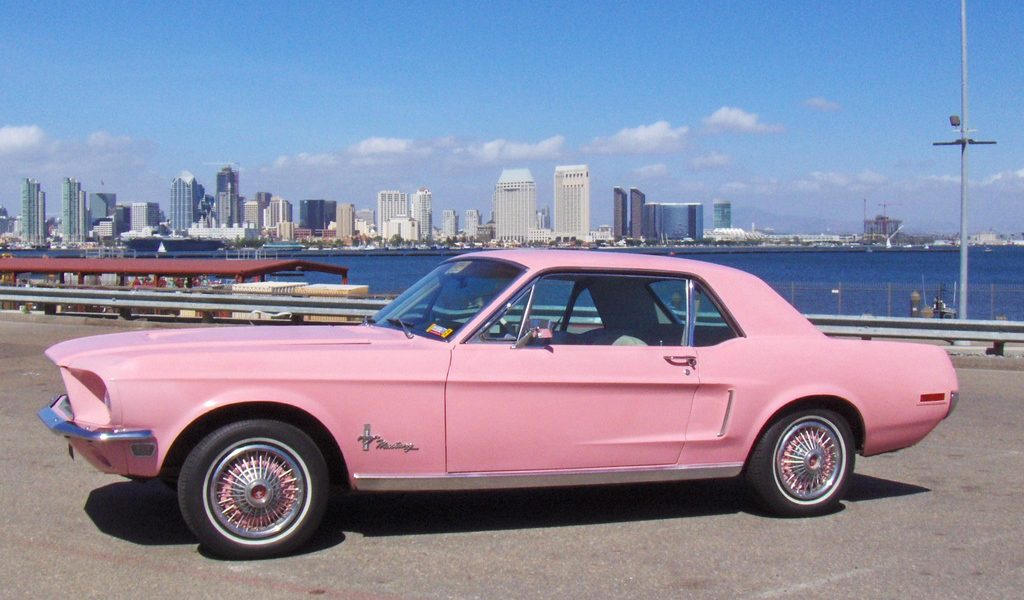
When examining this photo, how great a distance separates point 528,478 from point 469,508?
0.85m

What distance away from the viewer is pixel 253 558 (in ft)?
15.4

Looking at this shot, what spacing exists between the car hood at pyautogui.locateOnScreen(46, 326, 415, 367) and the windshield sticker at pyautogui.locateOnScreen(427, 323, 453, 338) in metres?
0.08

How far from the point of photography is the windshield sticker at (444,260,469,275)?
5.77 meters

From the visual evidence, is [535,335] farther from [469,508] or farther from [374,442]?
[469,508]

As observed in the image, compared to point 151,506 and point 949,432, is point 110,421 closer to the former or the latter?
point 151,506

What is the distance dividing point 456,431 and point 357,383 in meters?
0.55

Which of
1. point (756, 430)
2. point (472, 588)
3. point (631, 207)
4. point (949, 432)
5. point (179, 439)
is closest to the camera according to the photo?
point (472, 588)

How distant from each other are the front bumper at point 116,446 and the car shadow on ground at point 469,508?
57 cm

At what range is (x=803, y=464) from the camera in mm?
5594

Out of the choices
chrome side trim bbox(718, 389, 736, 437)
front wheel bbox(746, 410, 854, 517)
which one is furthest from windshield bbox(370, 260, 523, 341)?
front wheel bbox(746, 410, 854, 517)

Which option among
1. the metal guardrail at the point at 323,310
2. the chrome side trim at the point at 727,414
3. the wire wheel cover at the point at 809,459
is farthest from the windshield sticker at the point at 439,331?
the metal guardrail at the point at 323,310

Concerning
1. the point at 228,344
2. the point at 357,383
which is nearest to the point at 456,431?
the point at 357,383

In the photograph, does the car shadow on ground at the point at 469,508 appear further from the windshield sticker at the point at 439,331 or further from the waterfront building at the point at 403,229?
the waterfront building at the point at 403,229

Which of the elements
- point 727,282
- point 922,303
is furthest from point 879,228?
point 727,282
